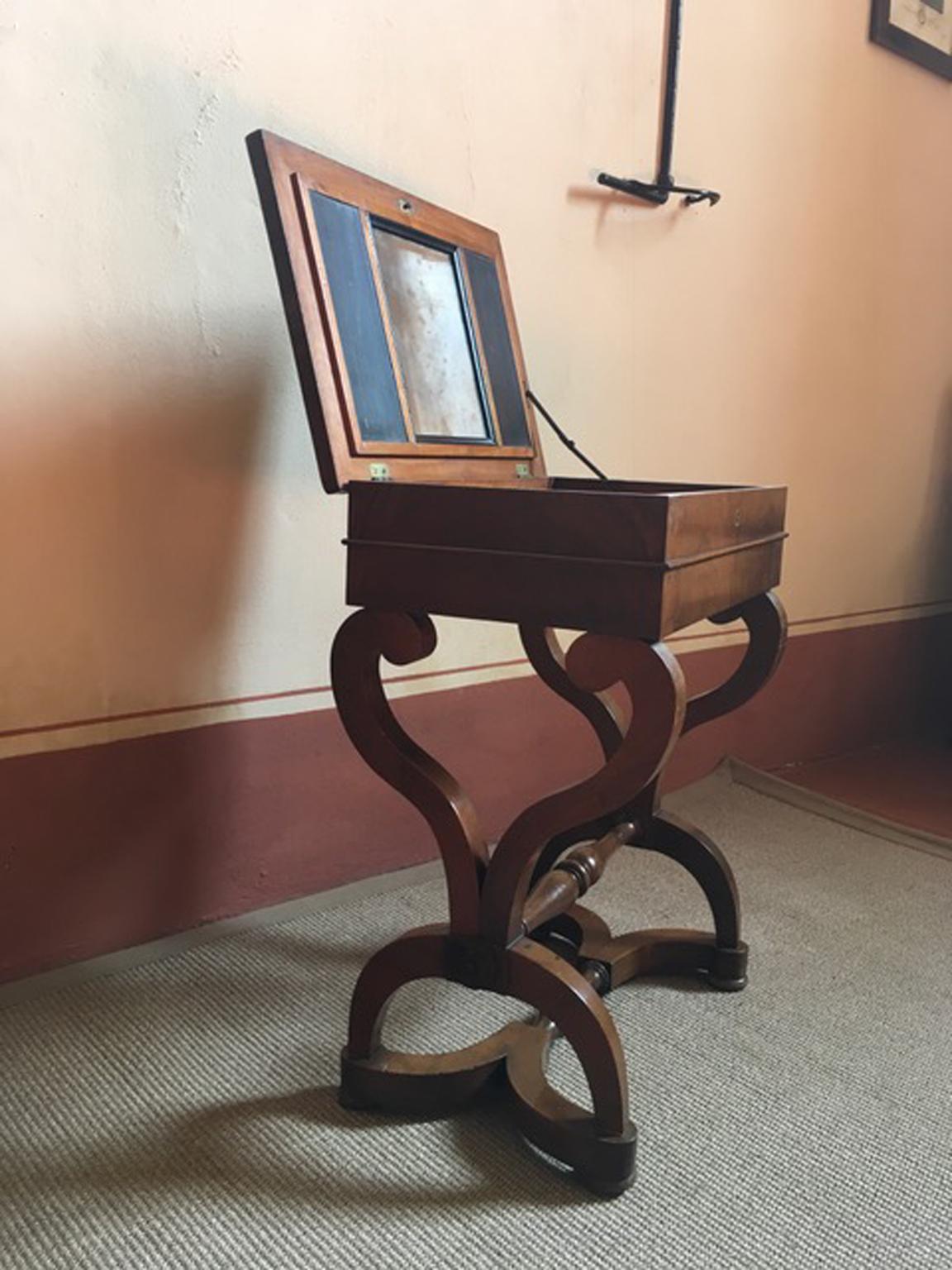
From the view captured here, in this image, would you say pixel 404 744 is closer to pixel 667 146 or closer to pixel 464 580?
pixel 464 580

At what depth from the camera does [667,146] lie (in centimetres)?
184

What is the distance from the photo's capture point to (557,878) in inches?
45.4

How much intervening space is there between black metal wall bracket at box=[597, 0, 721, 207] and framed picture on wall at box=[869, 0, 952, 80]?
2.08 feet

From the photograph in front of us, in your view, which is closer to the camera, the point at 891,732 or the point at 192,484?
the point at 192,484

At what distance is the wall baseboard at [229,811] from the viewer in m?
1.29

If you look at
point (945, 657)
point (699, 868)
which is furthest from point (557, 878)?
point (945, 657)

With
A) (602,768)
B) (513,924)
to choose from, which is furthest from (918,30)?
(513,924)

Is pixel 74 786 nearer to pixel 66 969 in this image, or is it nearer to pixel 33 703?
pixel 33 703

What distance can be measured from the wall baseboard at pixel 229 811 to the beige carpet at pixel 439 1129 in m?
0.07

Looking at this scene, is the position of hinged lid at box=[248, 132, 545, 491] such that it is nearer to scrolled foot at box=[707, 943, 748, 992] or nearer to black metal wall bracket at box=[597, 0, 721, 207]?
black metal wall bracket at box=[597, 0, 721, 207]

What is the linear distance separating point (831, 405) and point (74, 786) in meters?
1.77

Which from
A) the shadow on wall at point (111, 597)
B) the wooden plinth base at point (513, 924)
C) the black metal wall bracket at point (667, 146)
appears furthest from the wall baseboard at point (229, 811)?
the black metal wall bracket at point (667, 146)

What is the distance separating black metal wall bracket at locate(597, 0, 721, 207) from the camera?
1.80 m

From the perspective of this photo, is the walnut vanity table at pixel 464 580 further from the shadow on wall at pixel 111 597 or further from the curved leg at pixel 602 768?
the shadow on wall at pixel 111 597
